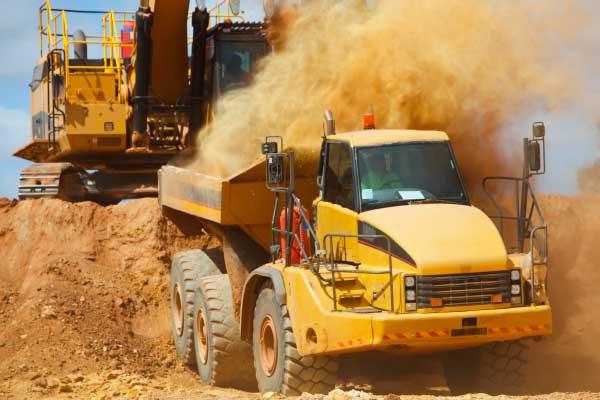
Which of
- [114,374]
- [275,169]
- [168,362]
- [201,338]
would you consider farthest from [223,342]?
[275,169]

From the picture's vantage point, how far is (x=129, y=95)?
20.5 metres

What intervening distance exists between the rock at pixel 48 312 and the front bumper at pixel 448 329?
7.43m

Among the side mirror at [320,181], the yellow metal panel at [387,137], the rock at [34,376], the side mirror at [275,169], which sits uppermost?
the yellow metal panel at [387,137]

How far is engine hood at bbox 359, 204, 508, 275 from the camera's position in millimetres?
9781

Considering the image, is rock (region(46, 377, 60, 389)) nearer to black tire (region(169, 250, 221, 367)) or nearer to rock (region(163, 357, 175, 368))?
black tire (region(169, 250, 221, 367))

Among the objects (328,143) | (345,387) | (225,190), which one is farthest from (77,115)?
(345,387)

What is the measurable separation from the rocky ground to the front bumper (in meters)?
0.46

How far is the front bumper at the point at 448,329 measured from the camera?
9.65 meters

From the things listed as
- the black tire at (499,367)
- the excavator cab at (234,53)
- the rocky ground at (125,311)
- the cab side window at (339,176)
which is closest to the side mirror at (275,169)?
the cab side window at (339,176)

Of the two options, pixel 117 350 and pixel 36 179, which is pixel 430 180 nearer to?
pixel 117 350

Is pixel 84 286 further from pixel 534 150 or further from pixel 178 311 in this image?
pixel 534 150

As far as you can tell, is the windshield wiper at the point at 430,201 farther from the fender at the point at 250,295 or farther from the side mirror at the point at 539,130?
the fender at the point at 250,295

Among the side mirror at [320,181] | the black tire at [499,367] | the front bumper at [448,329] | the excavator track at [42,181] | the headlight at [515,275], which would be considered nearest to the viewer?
the front bumper at [448,329]

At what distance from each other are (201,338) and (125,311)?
3.54 metres
